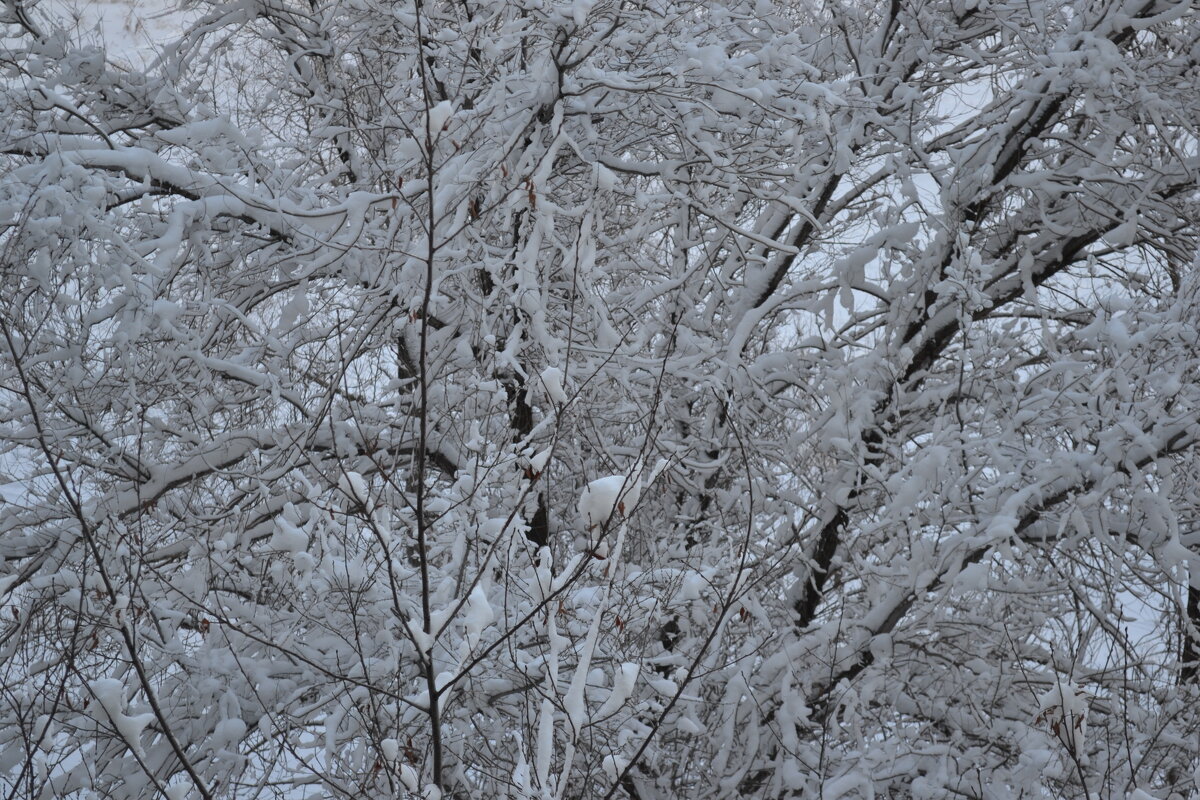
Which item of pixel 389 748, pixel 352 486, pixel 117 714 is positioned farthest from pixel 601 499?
pixel 117 714

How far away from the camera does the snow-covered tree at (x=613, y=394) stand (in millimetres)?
3979

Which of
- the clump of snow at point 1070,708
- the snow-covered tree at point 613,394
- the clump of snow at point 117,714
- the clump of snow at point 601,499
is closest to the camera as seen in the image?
the clump of snow at point 601,499

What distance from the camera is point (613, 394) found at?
5051 millimetres

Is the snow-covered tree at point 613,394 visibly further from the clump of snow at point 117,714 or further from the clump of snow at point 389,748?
the clump of snow at point 117,714

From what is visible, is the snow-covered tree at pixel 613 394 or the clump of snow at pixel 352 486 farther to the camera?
the snow-covered tree at pixel 613 394

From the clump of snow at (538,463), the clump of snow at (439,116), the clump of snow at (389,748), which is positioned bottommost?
the clump of snow at (389,748)

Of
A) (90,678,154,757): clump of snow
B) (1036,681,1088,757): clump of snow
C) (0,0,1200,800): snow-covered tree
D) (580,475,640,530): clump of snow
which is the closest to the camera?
(580,475,640,530): clump of snow

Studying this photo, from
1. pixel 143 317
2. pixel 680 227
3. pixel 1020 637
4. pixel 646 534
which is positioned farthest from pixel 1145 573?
pixel 143 317

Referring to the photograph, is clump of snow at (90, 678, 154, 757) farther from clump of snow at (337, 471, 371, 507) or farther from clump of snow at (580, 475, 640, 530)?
clump of snow at (580, 475, 640, 530)

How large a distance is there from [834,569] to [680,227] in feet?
6.53

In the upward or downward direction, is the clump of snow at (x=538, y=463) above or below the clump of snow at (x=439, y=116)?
below

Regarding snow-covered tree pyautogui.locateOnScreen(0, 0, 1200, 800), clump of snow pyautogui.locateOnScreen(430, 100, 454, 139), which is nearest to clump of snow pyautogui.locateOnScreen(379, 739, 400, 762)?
snow-covered tree pyautogui.locateOnScreen(0, 0, 1200, 800)

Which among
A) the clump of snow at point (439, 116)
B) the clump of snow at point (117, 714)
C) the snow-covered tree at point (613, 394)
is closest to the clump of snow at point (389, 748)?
the clump of snow at point (117, 714)

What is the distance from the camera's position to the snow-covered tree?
157 inches
